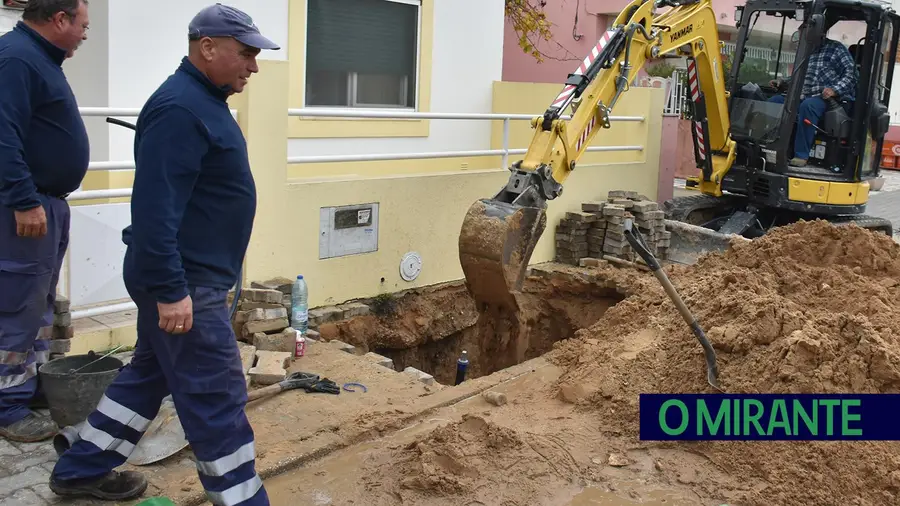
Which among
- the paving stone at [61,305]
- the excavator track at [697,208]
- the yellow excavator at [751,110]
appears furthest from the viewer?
the excavator track at [697,208]

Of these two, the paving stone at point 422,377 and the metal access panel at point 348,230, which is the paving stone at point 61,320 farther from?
the metal access panel at point 348,230

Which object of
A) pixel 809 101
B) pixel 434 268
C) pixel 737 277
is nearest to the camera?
pixel 737 277

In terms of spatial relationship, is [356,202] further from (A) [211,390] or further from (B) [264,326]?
(A) [211,390]

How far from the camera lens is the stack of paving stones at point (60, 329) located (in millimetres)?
5266

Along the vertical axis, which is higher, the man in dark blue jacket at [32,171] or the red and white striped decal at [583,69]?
the red and white striped decal at [583,69]

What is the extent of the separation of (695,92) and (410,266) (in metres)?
4.13

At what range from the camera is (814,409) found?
500 centimetres

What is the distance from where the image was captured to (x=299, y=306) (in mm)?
6699

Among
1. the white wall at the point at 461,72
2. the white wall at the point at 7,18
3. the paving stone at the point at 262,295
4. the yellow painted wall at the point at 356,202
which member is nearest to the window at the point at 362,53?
the white wall at the point at 461,72

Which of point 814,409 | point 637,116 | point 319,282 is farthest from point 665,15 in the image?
point 814,409

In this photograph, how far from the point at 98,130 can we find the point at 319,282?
239 centimetres

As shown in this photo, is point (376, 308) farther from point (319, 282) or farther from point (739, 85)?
point (739, 85)

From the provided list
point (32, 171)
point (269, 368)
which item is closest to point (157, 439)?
point (269, 368)

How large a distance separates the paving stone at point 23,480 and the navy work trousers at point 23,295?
1.58ft
